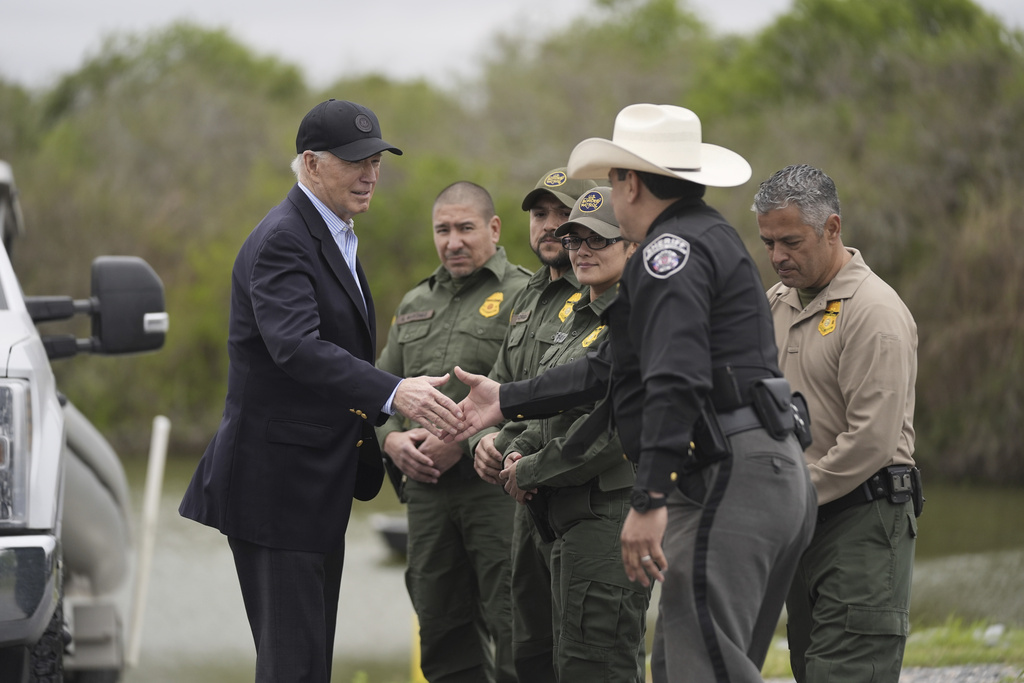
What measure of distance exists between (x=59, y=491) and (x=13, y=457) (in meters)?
0.40

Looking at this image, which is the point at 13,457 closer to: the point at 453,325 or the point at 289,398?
the point at 289,398

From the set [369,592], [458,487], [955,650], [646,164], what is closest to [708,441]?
[646,164]

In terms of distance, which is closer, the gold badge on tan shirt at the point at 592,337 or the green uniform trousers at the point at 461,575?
the gold badge on tan shirt at the point at 592,337

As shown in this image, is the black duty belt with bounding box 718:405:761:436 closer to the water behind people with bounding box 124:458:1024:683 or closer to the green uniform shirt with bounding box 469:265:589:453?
the green uniform shirt with bounding box 469:265:589:453

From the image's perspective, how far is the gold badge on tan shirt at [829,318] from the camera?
397cm

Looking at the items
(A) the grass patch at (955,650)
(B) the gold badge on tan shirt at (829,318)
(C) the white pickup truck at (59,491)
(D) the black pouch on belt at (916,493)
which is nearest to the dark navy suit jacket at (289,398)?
(C) the white pickup truck at (59,491)

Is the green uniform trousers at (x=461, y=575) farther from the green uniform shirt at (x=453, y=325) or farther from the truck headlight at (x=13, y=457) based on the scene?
the truck headlight at (x=13, y=457)

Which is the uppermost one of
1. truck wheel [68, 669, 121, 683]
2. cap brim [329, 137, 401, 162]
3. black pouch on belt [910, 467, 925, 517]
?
cap brim [329, 137, 401, 162]

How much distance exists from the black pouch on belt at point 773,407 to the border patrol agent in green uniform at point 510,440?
133cm

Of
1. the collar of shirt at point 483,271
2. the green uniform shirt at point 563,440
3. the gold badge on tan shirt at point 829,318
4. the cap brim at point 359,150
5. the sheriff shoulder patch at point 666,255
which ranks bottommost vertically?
the green uniform shirt at point 563,440

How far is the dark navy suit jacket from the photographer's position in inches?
145

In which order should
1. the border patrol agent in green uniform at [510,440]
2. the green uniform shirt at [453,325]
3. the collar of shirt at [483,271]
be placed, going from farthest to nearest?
the collar of shirt at [483,271] → the green uniform shirt at [453,325] → the border patrol agent in green uniform at [510,440]

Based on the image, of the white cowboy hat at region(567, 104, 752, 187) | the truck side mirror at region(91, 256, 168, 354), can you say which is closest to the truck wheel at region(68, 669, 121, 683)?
the truck side mirror at region(91, 256, 168, 354)

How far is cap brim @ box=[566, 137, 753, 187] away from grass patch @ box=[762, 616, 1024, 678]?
3.46 m
